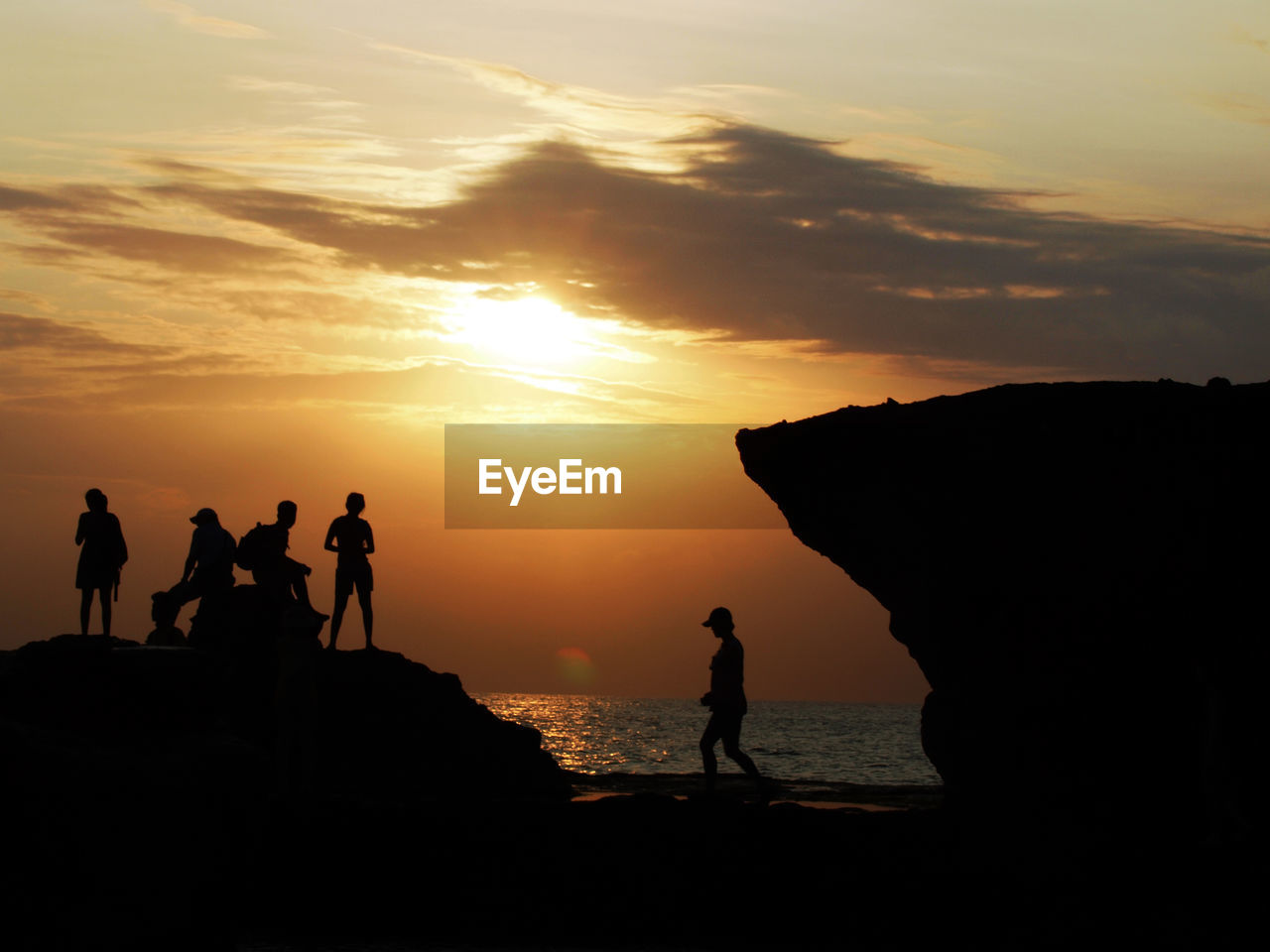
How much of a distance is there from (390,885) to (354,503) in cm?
531

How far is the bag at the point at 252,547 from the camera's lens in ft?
54.6

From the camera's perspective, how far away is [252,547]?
16719mm

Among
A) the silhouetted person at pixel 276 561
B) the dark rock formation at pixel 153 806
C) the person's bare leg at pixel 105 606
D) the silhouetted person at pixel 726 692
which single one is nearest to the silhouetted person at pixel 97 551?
the person's bare leg at pixel 105 606

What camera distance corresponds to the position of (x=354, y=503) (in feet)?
53.2

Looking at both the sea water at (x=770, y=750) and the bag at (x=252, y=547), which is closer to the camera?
the bag at (x=252, y=547)

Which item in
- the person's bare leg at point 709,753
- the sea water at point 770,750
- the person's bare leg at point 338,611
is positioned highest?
the person's bare leg at point 338,611

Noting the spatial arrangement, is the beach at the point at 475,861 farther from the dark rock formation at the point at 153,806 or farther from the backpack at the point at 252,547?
the backpack at the point at 252,547

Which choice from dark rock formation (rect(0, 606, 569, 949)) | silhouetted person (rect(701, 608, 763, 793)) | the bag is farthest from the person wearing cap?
silhouetted person (rect(701, 608, 763, 793))

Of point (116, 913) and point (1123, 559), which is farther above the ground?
point (1123, 559)

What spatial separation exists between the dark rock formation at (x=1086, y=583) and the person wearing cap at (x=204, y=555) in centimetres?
790

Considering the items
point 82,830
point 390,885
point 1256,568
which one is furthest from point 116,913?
point 1256,568

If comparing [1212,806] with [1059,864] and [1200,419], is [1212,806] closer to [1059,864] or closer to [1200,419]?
[1059,864]

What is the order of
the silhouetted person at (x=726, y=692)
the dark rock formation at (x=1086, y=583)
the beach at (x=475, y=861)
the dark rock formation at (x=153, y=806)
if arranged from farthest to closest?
the silhouetted person at (x=726, y=692)
the dark rock formation at (x=1086, y=583)
the beach at (x=475, y=861)
the dark rock formation at (x=153, y=806)

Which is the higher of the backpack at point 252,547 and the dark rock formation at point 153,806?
the backpack at point 252,547
